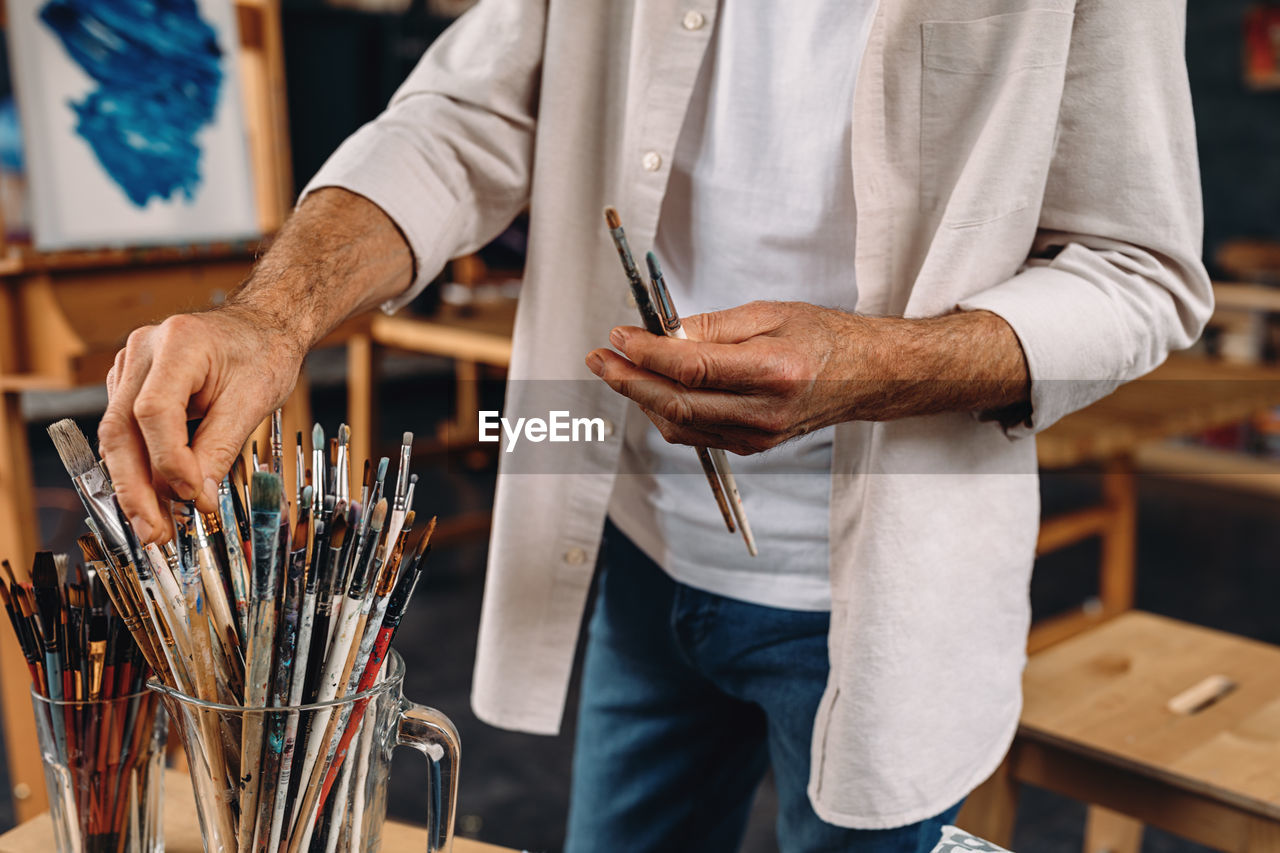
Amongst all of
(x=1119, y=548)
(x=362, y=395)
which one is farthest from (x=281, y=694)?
(x=1119, y=548)

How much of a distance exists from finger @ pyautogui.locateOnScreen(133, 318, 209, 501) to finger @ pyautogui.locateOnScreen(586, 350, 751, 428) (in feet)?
0.66

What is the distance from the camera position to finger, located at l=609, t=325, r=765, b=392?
1.85 ft

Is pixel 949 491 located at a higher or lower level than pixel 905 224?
lower

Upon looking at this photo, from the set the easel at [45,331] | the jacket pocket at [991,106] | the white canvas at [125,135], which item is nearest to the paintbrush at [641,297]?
the jacket pocket at [991,106]

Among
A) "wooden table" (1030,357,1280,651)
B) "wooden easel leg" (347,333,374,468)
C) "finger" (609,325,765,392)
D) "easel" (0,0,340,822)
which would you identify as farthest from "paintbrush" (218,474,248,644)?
"wooden easel leg" (347,333,374,468)

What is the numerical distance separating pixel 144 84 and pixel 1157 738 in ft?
6.30

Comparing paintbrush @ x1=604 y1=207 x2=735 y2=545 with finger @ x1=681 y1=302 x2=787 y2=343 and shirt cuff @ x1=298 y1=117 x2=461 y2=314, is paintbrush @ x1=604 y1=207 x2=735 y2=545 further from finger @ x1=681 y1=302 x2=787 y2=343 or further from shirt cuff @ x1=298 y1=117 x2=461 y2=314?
shirt cuff @ x1=298 y1=117 x2=461 y2=314

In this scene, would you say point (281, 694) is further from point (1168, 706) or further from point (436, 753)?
point (1168, 706)

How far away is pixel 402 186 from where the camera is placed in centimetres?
80

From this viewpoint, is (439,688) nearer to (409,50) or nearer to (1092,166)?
(1092,166)

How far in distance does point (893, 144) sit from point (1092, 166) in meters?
0.13

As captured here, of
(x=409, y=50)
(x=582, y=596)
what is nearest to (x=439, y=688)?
(x=582, y=596)

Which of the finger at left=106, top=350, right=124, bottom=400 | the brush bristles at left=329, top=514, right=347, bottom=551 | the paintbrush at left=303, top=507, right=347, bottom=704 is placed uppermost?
the finger at left=106, top=350, right=124, bottom=400

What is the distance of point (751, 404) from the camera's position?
591 mm
